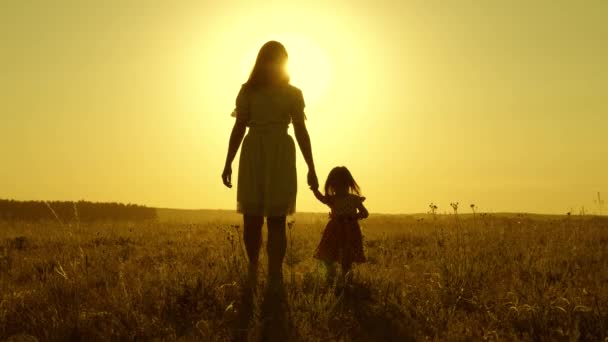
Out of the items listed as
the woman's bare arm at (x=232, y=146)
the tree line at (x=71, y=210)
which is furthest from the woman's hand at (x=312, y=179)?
the tree line at (x=71, y=210)

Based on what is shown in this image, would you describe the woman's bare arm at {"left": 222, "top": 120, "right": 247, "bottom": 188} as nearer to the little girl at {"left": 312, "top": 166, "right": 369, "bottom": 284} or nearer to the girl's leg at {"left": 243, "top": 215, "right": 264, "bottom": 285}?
the girl's leg at {"left": 243, "top": 215, "right": 264, "bottom": 285}

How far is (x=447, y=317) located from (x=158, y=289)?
2.41 meters

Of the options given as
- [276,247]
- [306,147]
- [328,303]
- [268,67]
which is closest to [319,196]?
[306,147]

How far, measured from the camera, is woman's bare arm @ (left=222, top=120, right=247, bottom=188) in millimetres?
5469

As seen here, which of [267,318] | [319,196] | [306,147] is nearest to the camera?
[267,318]

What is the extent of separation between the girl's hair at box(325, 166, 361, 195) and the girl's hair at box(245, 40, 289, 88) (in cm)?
154

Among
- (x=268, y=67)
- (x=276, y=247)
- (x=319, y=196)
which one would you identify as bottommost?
(x=276, y=247)

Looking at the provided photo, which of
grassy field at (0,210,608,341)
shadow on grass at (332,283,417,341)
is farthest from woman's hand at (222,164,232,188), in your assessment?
shadow on grass at (332,283,417,341)

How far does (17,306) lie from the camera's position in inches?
176

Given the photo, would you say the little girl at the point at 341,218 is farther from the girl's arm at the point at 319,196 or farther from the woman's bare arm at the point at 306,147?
the woman's bare arm at the point at 306,147

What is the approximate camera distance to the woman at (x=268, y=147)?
16.9ft

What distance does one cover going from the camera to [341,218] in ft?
20.8

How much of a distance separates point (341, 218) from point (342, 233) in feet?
0.62

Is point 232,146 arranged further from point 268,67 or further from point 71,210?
point 71,210
